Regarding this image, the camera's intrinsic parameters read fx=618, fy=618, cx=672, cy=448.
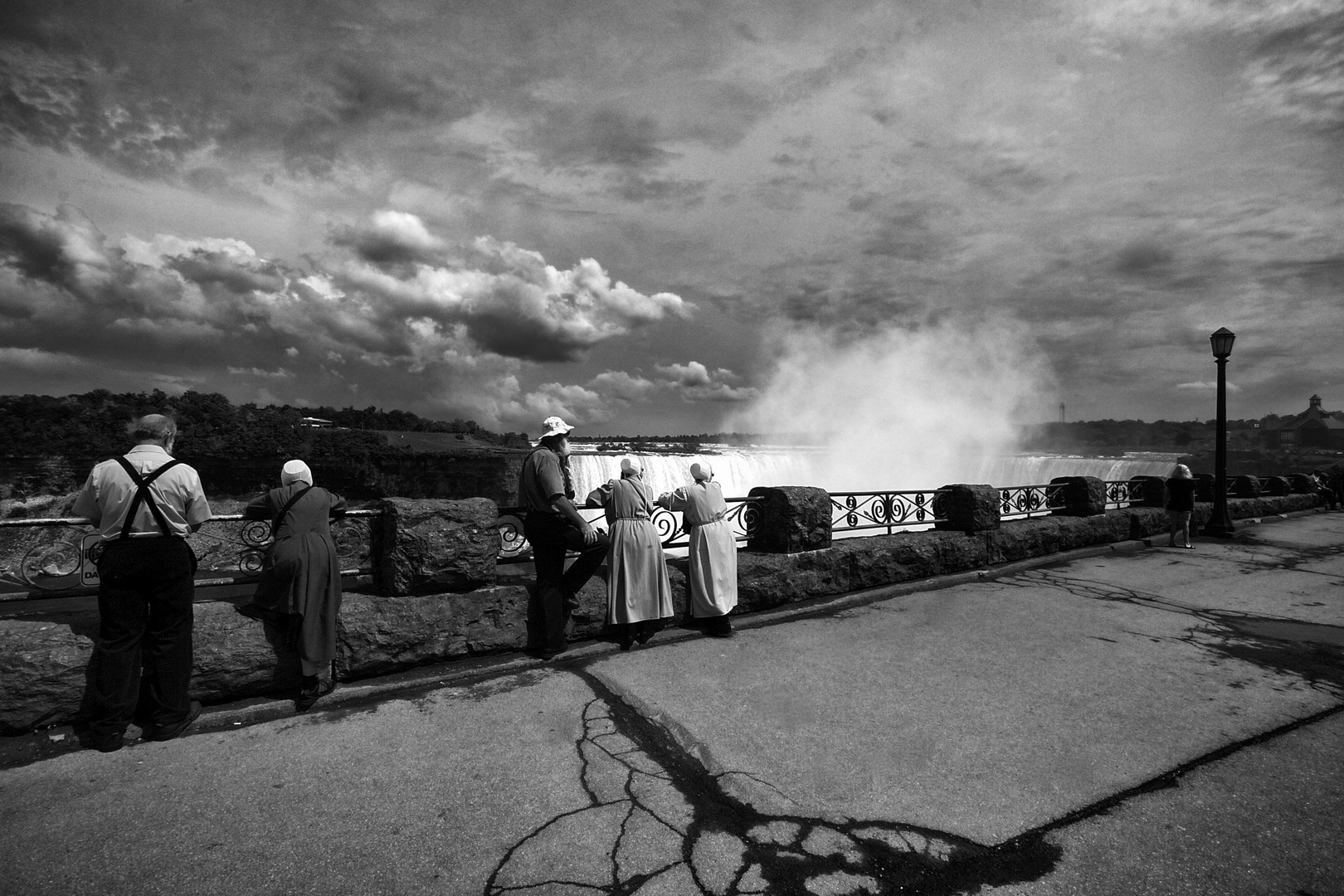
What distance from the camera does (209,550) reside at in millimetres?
4480

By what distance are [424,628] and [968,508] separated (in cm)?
707

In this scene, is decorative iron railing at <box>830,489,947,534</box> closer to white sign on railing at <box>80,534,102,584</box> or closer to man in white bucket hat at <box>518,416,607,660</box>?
Answer: man in white bucket hat at <box>518,416,607,660</box>

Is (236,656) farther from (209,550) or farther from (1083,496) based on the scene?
(1083,496)

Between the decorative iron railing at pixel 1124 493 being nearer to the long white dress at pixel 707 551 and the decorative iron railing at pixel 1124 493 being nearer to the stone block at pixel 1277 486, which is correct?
the stone block at pixel 1277 486

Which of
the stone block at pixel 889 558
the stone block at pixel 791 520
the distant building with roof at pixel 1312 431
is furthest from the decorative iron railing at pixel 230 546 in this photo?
the distant building with roof at pixel 1312 431

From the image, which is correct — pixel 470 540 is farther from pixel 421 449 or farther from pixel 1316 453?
pixel 1316 453

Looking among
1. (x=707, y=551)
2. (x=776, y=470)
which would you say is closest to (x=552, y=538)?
(x=707, y=551)

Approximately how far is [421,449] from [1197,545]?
89.0ft

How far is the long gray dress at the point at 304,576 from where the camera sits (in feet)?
12.7

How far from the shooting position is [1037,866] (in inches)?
94.6

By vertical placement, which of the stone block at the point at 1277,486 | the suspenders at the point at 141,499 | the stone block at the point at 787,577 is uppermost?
the suspenders at the point at 141,499

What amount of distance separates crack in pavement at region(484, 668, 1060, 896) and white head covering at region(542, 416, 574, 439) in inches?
106

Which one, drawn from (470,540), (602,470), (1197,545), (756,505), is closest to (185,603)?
(470,540)

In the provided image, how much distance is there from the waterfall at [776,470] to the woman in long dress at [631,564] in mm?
12765
